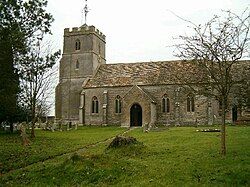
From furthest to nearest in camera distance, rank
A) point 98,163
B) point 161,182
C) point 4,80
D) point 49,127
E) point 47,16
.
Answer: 1. point 49,127
2. point 47,16
3. point 4,80
4. point 98,163
5. point 161,182

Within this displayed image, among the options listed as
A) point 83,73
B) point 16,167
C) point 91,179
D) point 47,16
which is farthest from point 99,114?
point 91,179

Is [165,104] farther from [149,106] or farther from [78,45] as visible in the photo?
[78,45]

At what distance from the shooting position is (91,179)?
12.1 meters

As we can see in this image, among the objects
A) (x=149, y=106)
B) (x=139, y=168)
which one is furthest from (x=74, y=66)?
(x=139, y=168)

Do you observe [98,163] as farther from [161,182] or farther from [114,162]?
[161,182]

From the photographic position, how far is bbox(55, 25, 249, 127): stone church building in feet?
142

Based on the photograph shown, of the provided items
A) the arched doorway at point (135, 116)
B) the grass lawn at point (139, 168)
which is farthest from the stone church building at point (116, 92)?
the grass lawn at point (139, 168)

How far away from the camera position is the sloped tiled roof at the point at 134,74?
4566cm

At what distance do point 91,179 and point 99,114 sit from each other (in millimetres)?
35587

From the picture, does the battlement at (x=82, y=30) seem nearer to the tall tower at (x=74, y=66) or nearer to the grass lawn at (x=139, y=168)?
the tall tower at (x=74, y=66)

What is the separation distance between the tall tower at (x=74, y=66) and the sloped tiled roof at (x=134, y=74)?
2254mm

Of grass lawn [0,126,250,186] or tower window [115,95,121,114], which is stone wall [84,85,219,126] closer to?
tower window [115,95,121,114]

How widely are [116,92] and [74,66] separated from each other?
898 cm

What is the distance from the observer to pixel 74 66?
51.6 meters
